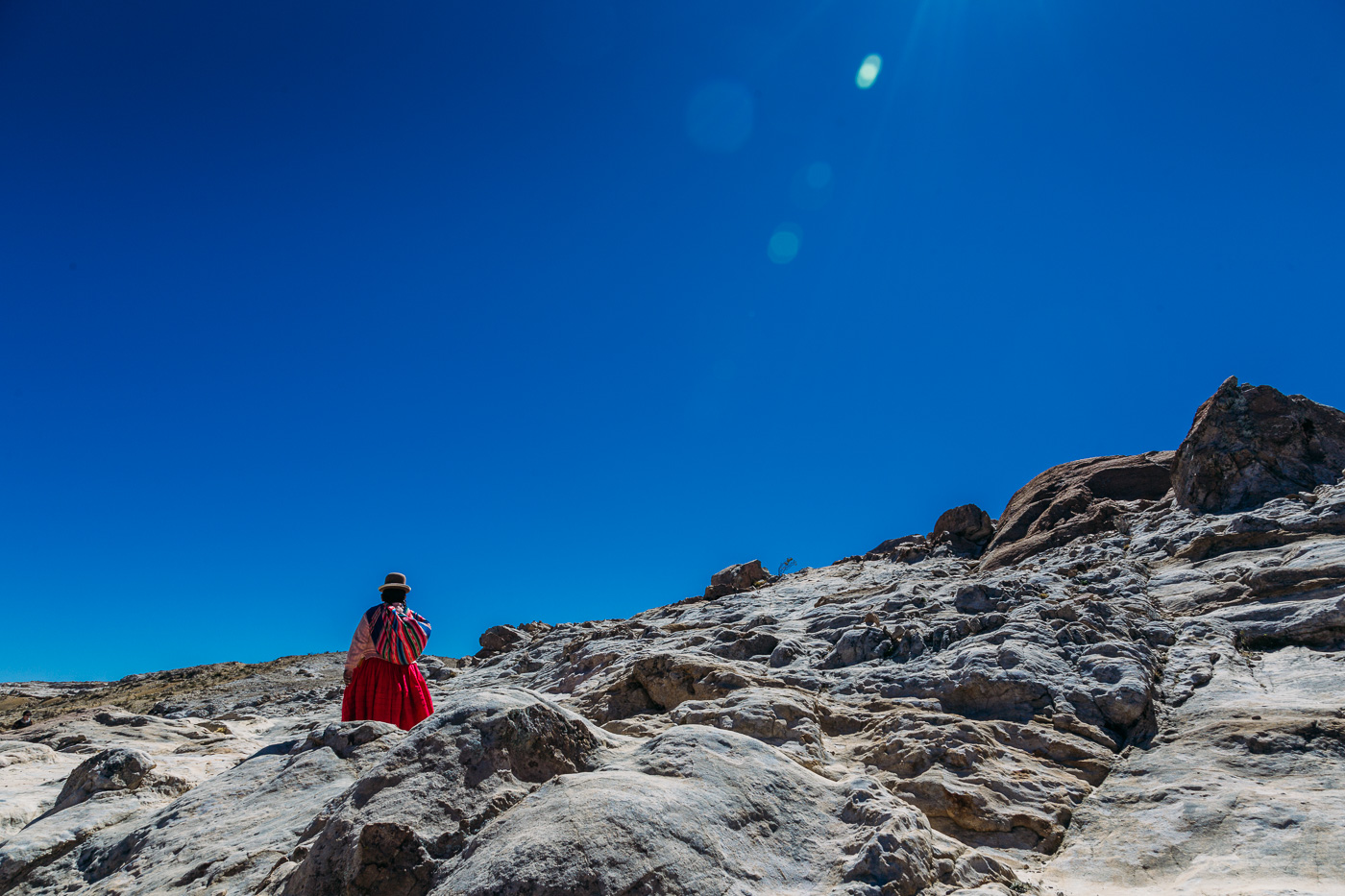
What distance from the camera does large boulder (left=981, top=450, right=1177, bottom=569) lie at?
18094mm

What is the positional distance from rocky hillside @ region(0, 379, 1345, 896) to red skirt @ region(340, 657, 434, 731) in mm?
491

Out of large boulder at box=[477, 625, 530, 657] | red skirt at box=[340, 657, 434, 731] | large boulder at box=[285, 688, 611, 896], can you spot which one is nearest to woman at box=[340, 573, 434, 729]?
red skirt at box=[340, 657, 434, 731]

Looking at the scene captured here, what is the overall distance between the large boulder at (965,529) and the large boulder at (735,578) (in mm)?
5583

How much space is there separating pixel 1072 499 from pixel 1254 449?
4.65 metres

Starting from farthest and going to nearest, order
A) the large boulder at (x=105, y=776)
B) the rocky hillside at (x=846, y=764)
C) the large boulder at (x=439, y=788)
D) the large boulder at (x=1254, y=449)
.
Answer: the large boulder at (x=1254, y=449), the large boulder at (x=105, y=776), the rocky hillside at (x=846, y=764), the large boulder at (x=439, y=788)

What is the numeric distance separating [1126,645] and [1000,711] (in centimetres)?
195

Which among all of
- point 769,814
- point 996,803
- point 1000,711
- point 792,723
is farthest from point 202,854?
point 1000,711

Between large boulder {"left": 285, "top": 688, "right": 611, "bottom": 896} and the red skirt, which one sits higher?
the red skirt

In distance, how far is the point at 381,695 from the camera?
7.61 meters

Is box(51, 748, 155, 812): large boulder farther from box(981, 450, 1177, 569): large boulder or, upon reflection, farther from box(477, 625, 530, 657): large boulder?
box(981, 450, 1177, 569): large boulder

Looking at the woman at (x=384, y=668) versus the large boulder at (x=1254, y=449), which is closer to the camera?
the woman at (x=384, y=668)

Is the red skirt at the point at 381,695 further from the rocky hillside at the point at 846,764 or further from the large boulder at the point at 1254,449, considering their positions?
the large boulder at the point at 1254,449

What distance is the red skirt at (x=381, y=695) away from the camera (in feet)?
24.8

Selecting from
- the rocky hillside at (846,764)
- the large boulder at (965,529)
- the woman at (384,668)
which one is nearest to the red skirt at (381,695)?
the woman at (384,668)
